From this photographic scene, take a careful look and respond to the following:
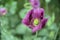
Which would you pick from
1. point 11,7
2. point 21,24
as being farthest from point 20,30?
point 11,7

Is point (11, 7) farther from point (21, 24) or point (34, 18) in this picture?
point (34, 18)

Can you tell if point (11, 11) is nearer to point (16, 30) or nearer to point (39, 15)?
point (16, 30)

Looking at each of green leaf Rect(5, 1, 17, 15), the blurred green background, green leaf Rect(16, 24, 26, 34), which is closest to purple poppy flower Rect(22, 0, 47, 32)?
the blurred green background

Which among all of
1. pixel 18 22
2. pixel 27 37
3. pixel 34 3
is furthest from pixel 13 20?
pixel 34 3

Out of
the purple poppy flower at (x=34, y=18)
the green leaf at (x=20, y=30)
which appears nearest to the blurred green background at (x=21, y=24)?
the green leaf at (x=20, y=30)

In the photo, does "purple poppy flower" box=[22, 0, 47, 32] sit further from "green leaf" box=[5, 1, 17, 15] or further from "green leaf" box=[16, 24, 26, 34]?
"green leaf" box=[5, 1, 17, 15]

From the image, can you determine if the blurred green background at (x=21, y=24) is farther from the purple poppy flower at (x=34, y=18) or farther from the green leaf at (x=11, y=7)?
the purple poppy flower at (x=34, y=18)
